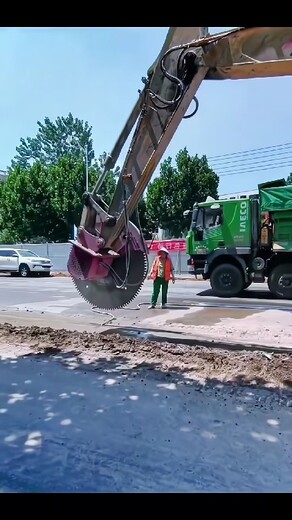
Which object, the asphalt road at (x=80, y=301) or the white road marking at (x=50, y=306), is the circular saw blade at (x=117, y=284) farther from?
the white road marking at (x=50, y=306)

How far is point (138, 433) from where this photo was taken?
137 inches

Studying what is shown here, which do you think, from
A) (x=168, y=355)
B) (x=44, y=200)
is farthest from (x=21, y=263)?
(x=168, y=355)

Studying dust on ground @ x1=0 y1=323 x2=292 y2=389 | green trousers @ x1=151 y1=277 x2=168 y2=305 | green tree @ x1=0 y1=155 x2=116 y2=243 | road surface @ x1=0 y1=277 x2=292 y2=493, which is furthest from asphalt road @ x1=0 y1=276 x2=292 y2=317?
green tree @ x1=0 y1=155 x2=116 y2=243

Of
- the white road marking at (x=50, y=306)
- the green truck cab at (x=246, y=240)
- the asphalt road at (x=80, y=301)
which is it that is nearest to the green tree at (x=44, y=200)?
the asphalt road at (x=80, y=301)

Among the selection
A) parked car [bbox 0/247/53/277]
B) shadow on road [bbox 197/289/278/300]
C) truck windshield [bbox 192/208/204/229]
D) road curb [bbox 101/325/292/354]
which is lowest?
road curb [bbox 101/325/292/354]

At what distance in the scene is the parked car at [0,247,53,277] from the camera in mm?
23688

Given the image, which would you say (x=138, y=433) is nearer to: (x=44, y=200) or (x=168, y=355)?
(x=168, y=355)

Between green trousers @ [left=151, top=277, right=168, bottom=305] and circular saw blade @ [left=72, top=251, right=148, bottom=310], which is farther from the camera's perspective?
green trousers @ [left=151, top=277, right=168, bottom=305]

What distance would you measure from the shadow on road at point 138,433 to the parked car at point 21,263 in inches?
754

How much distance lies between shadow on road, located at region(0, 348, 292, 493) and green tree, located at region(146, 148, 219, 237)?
73.4 feet

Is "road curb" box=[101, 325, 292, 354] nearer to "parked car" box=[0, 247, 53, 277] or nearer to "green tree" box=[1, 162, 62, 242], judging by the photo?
"parked car" box=[0, 247, 53, 277]

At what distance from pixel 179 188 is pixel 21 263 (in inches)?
430
